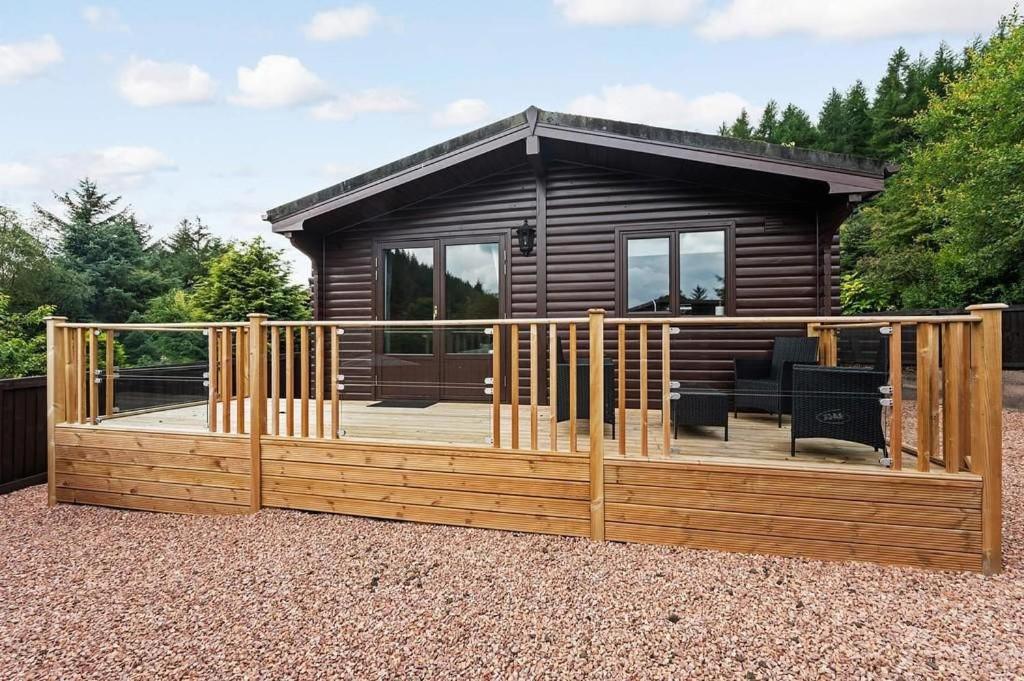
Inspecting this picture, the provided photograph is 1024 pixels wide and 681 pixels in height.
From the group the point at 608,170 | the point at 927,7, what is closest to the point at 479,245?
the point at 608,170

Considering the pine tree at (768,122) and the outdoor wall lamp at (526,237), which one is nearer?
the outdoor wall lamp at (526,237)

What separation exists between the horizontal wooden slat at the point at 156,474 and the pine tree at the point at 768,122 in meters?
27.4

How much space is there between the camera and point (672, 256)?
210 inches

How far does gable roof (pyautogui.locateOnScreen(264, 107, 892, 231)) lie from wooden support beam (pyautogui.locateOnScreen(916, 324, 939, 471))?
2160mm

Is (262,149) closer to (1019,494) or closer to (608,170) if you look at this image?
(608,170)

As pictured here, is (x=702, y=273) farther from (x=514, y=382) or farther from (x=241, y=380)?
(x=241, y=380)

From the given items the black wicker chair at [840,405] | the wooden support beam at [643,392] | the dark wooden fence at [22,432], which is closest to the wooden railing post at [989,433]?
the black wicker chair at [840,405]

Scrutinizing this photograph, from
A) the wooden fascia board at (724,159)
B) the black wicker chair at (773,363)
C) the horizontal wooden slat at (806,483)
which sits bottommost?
the horizontal wooden slat at (806,483)

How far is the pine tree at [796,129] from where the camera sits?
21516 mm

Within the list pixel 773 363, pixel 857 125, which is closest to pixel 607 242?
pixel 773 363

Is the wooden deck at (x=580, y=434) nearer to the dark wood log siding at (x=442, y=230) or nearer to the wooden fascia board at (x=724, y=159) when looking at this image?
the dark wood log siding at (x=442, y=230)

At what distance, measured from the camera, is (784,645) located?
6.61ft

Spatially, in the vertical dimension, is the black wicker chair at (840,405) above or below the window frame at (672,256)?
below

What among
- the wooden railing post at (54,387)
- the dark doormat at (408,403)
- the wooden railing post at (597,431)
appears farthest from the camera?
the wooden railing post at (54,387)
